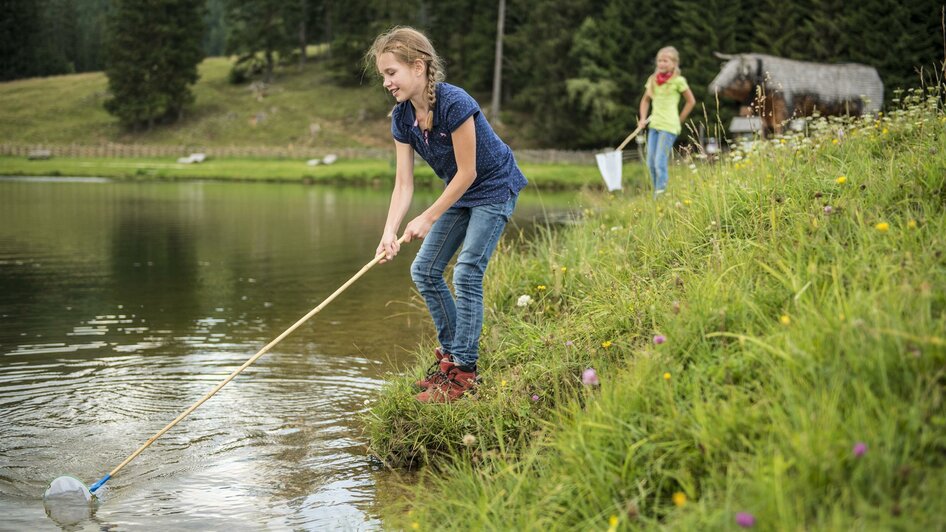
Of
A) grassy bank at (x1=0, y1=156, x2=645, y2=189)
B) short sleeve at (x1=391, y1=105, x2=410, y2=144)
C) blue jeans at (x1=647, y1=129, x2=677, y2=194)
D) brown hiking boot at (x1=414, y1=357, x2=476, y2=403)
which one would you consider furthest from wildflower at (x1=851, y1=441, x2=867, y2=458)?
grassy bank at (x1=0, y1=156, x2=645, y2=189)

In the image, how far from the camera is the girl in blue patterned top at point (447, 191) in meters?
4.73

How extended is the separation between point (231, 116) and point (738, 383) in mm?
55232

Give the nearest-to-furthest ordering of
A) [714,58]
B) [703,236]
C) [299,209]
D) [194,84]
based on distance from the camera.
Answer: [703,236] → [299,209] → [714,58] → [194,84]

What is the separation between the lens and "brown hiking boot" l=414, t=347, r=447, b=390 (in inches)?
196

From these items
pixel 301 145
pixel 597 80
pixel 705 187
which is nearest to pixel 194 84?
pixel 301 145

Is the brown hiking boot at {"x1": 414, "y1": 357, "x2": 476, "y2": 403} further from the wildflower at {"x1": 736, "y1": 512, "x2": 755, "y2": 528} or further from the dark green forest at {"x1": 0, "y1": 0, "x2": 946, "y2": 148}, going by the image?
the dark green forest at {"x1": 0, "y1": 0, "x2": 946, "y2": 148}

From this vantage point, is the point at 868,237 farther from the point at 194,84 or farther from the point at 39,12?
the point at 39,12

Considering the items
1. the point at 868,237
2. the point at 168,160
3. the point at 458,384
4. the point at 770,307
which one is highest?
the point at 868,237

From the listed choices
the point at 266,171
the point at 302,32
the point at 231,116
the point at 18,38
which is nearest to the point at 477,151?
the point at 266,171

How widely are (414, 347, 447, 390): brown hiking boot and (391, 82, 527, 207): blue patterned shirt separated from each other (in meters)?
0.82

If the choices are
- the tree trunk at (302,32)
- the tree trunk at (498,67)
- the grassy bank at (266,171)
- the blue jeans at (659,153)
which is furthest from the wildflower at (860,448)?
the tree trunk at (302,32)

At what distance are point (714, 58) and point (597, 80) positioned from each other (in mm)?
6119

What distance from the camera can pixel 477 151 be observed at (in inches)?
196

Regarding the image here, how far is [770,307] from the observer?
388cm
